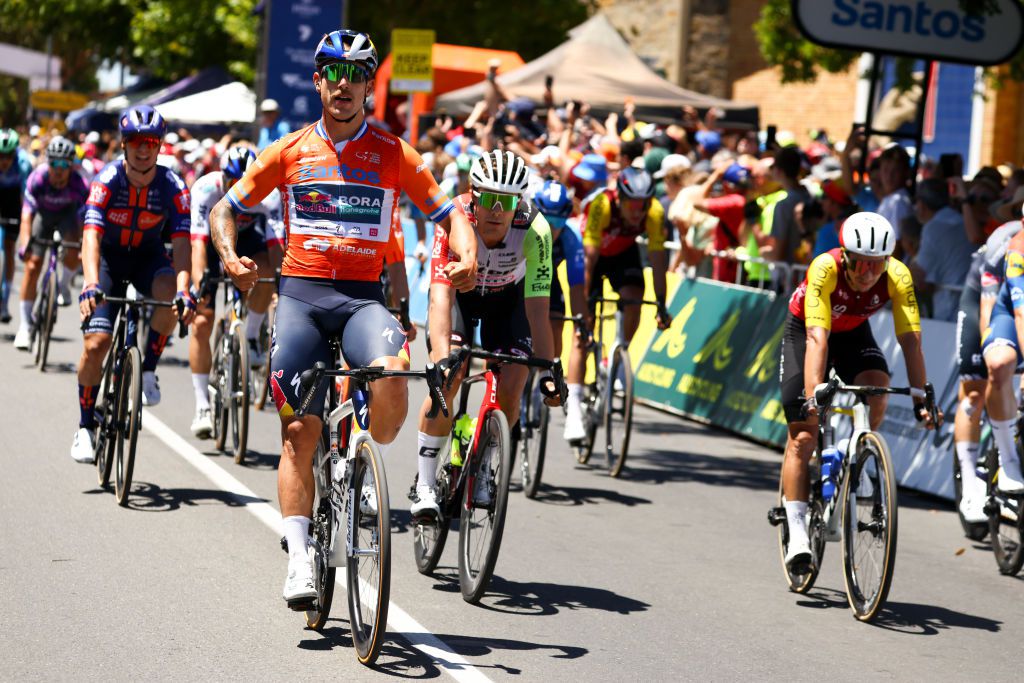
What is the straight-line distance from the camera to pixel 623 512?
10.3 m

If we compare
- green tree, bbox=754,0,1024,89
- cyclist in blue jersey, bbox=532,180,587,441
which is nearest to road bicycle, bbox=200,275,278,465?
cyclist in blue jersey, bbox=532,180,587,441

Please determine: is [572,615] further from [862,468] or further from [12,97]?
[12,97]

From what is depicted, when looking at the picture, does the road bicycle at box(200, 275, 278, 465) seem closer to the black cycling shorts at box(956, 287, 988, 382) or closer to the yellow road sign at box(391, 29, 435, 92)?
the black cycling shorts at box(956, 287, 988, 382)

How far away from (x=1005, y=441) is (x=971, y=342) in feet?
3.20

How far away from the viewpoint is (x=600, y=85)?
993 inches

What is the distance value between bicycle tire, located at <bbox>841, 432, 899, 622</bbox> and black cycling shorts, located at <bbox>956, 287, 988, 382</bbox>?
2785mm

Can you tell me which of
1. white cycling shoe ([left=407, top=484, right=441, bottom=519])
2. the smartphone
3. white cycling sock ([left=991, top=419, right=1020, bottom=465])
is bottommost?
white cycling shoe ([left=407, top=484, right=441, bottom=519])

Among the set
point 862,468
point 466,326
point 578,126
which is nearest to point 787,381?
point 862,468

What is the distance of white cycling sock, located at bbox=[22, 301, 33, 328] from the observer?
15867 mm

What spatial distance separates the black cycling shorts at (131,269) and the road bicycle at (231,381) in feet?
1.59

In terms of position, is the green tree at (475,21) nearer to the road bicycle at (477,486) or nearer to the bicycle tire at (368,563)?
the road bicycle at (477,486)

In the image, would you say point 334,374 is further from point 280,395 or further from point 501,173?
point 501,173

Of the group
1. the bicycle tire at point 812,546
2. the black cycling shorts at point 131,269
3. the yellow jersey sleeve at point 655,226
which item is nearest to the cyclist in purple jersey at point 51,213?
the black cycling shorts at point 131,269

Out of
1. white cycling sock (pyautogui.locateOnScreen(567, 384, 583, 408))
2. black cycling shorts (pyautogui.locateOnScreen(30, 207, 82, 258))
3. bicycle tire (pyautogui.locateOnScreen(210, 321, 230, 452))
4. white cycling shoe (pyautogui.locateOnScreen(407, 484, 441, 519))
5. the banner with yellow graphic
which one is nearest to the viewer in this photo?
white cycling shoe (pyautogui.locateOnScreen(407, 484, 441, 519))
